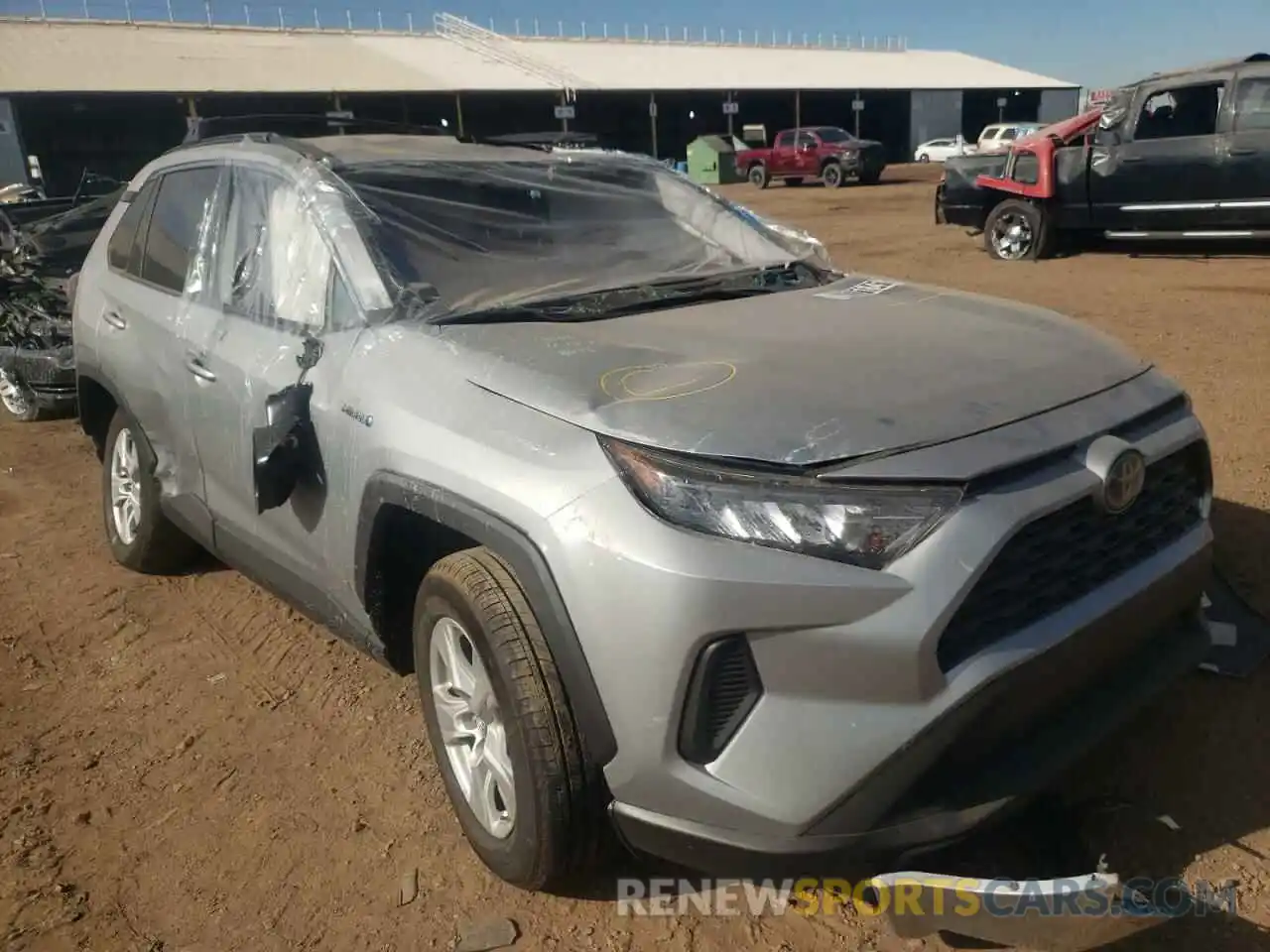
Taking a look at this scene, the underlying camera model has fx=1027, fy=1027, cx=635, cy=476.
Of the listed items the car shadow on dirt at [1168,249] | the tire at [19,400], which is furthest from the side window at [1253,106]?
the tire at [19,400]

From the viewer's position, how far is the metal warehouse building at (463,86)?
33375 mm

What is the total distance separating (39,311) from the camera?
23.5ft

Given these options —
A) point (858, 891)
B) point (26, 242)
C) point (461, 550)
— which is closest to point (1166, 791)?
point (858, 891)

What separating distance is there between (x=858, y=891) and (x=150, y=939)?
1.67 m

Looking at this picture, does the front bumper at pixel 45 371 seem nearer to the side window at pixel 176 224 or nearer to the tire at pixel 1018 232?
the side window at pixel 176 224

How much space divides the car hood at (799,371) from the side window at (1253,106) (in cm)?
949

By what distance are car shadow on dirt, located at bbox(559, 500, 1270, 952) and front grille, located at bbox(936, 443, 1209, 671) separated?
330 millimetres

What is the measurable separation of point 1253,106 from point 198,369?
11009 millimetres

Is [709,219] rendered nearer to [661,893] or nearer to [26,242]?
[661,893]

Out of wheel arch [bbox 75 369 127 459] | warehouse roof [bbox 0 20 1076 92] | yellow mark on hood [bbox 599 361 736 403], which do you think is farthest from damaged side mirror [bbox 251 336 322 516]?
warehouse roof [bbox 0 20 1076 92]

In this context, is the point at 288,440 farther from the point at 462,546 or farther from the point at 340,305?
the point at 462,546

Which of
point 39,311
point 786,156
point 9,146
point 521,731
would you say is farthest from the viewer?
point 786,156

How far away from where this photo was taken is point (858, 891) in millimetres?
2398

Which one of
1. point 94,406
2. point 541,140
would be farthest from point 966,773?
point 94,406
